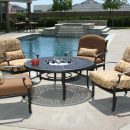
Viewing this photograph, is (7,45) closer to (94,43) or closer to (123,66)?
(94,43)

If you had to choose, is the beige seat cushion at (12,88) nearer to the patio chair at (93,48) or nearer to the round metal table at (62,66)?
the round metal table at (62,66)

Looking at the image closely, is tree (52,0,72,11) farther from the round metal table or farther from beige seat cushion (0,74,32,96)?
beige seat cushion (0,74,32,96)

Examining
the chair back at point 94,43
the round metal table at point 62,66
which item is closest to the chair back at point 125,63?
the round metal table at point 62,66

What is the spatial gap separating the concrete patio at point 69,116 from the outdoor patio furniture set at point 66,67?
24 centimetres

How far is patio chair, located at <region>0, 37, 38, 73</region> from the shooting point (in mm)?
6660

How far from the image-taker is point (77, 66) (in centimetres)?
584

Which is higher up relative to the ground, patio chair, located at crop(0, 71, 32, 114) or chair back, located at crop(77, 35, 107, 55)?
chair back, located at crop(77, 35, 107, 55)

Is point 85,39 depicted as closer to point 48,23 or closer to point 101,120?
point 101,120

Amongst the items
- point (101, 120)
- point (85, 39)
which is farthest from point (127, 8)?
point (101, 120)

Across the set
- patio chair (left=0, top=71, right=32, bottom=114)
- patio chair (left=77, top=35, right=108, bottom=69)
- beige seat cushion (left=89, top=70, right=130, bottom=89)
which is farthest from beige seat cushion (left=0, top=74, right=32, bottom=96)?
patio chair (left=77, top=35, right=108, bottom=69)

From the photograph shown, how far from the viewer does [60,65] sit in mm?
5965

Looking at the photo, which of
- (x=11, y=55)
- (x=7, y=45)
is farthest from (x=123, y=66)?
(x=7, y=45)

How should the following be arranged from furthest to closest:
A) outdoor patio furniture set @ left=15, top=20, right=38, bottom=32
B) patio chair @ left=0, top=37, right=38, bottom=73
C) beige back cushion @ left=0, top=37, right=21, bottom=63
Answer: outdoor patio furniture set @ left=15, top=20, right=38, bottom=32, beige back cushion @ left=0, top=37, right=21, bottom=63, patio chair @ left=0, top=37, right=38, bottom=73

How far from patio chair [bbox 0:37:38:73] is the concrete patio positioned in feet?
3.41
